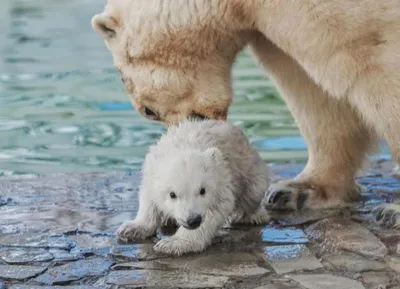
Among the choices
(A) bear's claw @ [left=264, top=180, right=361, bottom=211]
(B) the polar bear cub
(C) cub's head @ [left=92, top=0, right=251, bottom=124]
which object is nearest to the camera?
(B) the polar bear cub

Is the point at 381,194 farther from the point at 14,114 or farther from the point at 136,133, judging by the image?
the point at 14,114

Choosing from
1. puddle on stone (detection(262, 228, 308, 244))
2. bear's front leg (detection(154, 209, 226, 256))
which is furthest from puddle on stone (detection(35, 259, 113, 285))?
puddle on stone (detection(262, 228, 308, 244))

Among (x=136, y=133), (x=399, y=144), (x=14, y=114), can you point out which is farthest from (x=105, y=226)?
(x=14, y=114)

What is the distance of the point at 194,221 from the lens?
Answer: 418cm

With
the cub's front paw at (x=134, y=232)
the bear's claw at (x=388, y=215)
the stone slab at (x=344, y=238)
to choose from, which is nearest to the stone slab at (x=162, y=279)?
the cub's front paw at (x=134, y=232)

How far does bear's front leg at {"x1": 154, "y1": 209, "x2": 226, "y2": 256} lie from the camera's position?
4397 millimetres

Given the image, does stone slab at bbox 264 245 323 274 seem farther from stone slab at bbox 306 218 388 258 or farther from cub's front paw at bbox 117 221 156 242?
cub's front paw at bbox 117 221 156 242

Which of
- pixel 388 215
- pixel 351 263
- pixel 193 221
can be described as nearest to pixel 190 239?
pixel 193 221

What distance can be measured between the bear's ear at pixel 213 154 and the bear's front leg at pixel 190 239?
24 cm

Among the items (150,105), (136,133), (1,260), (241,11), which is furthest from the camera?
(136,133)

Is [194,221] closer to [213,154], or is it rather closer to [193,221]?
[193,221]

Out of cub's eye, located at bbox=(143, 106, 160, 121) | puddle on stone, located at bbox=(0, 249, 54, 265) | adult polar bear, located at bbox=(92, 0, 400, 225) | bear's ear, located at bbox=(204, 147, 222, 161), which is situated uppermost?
adult polar bear, located at bbox=(92, 0, 400, 225)

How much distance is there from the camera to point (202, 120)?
5.00 metres

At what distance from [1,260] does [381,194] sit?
2.21 m
